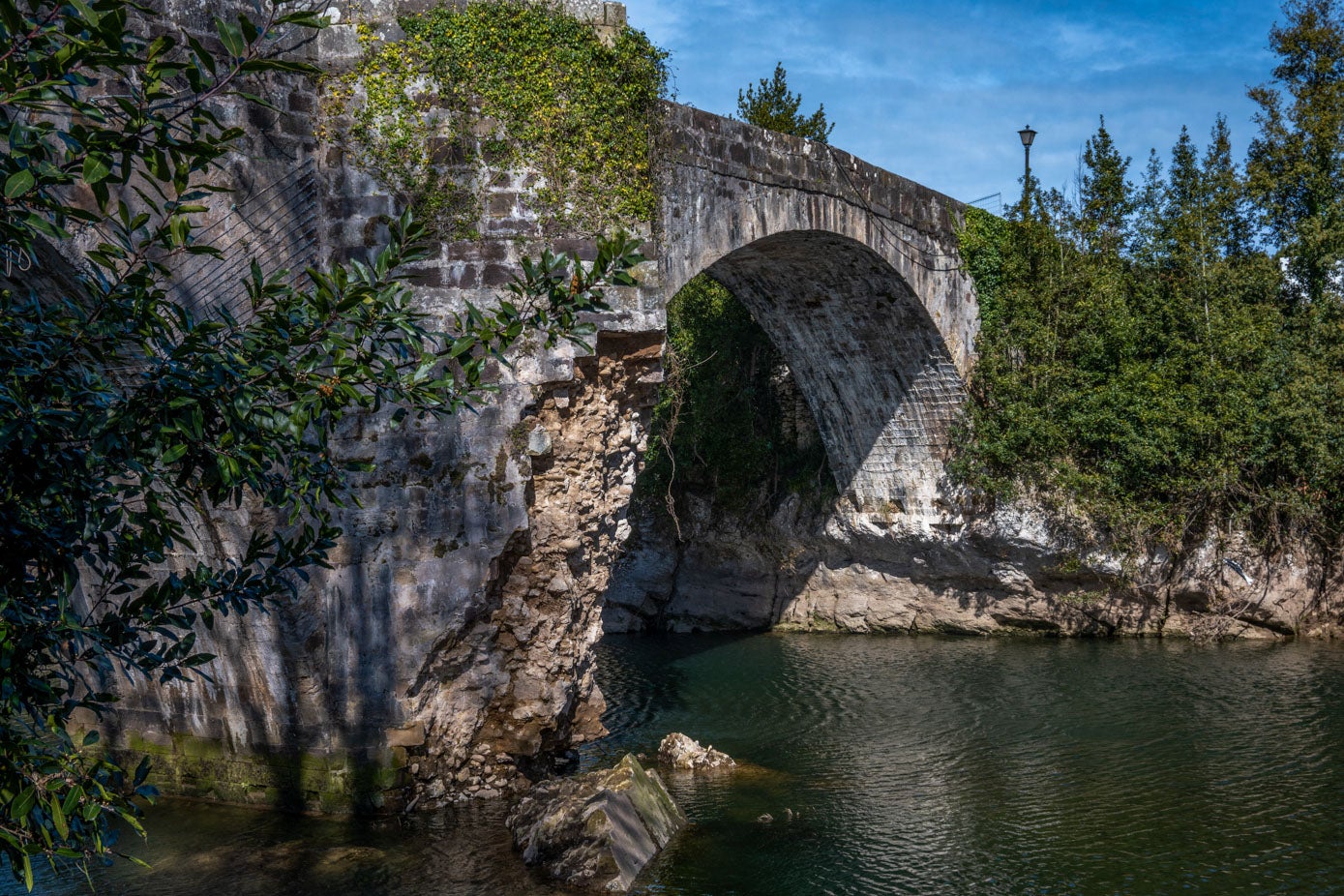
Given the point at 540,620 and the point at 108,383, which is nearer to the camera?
the point at 108,383

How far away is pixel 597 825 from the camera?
6168 mm

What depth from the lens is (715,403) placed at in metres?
15.6

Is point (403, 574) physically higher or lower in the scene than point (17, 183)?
lower

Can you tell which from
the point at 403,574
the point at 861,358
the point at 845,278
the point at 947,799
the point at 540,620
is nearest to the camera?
the point at 403,574

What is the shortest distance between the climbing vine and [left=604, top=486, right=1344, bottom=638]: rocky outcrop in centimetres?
791

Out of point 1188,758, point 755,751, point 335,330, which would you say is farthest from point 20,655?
point 1188,758

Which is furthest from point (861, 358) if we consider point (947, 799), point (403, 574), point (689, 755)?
point (403, 574)

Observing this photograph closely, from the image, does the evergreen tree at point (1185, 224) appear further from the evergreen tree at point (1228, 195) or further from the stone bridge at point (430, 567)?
the stone bridge at point (430, 567)

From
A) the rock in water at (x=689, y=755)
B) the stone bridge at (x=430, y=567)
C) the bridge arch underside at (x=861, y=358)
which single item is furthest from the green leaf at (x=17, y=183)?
the bridge arch underside at (x=861, y=358)

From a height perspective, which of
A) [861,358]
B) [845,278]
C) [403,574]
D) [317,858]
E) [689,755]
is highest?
[845,278]

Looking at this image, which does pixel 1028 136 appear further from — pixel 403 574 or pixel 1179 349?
pixel 403 574

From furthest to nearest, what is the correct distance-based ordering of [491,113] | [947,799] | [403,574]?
[947,799] < [491,113] < [403,574]

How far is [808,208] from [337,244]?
15.8 ft

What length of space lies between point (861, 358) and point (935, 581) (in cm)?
322
